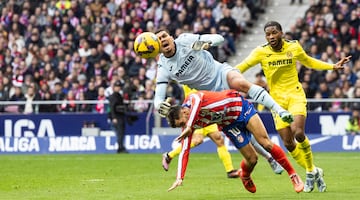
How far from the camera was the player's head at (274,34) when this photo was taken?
16.2 metres

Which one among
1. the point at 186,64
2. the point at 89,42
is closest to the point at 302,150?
the point at 186,64

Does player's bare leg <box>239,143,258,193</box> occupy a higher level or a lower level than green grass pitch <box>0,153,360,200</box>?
higher

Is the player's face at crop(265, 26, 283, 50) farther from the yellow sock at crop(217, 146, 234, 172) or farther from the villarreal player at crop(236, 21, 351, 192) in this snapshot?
the yellow sock at crop(217, 146, 234, 172)

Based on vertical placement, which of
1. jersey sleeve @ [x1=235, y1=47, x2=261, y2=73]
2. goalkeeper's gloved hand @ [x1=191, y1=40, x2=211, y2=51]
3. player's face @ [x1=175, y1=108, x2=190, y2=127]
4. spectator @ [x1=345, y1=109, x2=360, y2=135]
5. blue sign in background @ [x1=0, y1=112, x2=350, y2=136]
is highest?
goalkeeper's gloved hand @ [x1=191, y1=40, x2=211, y2=51]

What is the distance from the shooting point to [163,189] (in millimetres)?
16594

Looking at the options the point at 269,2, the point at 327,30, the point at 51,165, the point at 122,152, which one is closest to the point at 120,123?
the point at 122,152

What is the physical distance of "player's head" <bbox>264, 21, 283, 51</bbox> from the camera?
16234mm

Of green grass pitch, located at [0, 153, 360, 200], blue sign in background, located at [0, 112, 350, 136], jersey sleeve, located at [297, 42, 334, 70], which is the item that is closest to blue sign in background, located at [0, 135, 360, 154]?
blue sign in background, located at [0, 112, 350, 136]

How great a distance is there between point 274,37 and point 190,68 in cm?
170

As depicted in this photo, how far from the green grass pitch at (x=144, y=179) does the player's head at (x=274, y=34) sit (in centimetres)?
236

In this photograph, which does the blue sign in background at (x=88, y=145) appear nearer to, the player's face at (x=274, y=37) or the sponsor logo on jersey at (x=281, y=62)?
the sponsor logo on jersey at (x=281, y=62)

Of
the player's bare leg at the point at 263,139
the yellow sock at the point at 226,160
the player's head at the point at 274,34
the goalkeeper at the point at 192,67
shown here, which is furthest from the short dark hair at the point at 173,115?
the yellow sock at the point at 226,160

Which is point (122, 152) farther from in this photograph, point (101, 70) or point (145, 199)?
point (145, 199)

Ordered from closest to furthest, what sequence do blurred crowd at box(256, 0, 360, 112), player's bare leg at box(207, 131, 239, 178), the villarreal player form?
the villarreal player < player's bare leg at box(207, 131, 239, 178) < blurred crowd at box(256, 0, 360, 112)
